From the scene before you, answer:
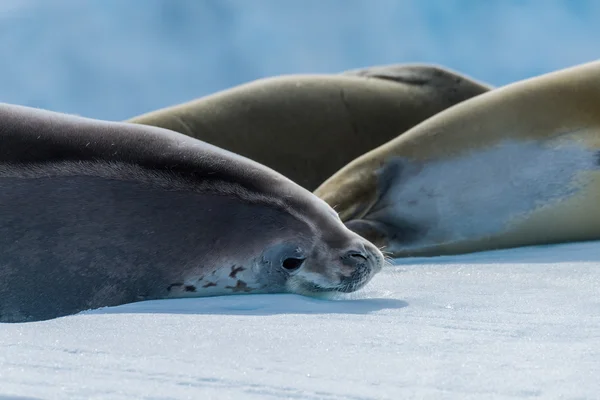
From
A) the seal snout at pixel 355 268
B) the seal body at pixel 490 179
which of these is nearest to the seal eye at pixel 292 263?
the seal snout at pixel 355 268

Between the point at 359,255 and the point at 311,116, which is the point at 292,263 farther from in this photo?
the point at 311,116

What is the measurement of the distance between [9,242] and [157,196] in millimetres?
405

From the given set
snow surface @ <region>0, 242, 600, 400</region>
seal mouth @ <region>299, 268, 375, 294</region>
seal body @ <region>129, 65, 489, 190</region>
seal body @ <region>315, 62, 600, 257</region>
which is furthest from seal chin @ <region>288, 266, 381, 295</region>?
seal body @ <region>129, 65, 489, 190</region>

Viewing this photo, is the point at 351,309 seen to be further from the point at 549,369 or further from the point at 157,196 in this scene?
the point at 549,369

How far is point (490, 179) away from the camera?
4.01 metres

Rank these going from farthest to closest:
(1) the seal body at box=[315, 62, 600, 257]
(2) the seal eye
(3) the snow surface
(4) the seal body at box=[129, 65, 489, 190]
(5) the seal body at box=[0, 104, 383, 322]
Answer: (4) the seal body at box=[129, 65, 489, 190], (1) the seal body at box=[315, 62, 600, 257], (2) the seal eye, (5) the seal body at box=[0, 104, 383, 322], (3) the snow surface

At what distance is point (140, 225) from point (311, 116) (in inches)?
134

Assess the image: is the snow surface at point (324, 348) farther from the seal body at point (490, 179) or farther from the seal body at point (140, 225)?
the seal body at point (490, 179)

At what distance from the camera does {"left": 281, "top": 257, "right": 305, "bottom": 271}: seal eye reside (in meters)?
2.53

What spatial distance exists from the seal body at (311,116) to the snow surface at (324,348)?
309 centimetres

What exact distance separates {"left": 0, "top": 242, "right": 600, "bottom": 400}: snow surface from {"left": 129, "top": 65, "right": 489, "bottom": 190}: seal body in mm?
3093

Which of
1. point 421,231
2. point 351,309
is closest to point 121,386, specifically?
point 351,309

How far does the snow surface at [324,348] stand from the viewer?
48.7 inches

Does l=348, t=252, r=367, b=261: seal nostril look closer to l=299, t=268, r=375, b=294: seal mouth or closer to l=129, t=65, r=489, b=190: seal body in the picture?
l=299, t=268, r=375, b=294: seal mouth
